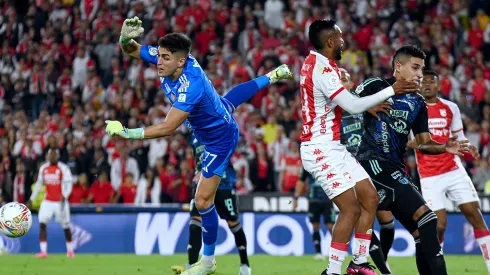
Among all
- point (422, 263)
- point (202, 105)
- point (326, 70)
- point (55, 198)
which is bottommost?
point (422, 263)

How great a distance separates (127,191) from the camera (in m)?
19.7

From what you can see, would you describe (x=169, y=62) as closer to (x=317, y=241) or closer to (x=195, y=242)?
(x=195, y=242)

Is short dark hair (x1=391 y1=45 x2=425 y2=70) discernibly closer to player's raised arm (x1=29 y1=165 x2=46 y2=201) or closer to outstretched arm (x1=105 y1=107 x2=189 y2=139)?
outstretched arm (x1=105 y1=107 x2=189 y2=139)

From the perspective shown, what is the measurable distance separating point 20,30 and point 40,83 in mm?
2393

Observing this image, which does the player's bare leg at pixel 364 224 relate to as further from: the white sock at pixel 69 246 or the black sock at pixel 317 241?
the white sock at pixel 69 246

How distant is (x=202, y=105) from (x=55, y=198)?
28.2 feet

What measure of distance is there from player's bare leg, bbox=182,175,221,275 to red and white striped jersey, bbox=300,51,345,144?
153cm

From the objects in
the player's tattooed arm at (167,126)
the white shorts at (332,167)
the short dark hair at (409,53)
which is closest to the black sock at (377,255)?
the white shorts at (332,167)

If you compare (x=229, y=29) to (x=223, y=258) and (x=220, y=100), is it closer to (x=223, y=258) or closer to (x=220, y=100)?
(x=223, y=258)

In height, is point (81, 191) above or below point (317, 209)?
above

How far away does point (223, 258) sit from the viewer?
15992 mm

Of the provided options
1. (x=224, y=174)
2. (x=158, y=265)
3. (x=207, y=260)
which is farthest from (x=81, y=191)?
(x=207, y=260)

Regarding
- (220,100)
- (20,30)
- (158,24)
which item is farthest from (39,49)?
(220,100)

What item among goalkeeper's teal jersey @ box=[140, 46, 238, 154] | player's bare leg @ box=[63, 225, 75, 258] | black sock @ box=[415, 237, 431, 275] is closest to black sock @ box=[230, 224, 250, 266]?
goalkeeper's teal jersey @ box=[140, 46, 238, 154]
